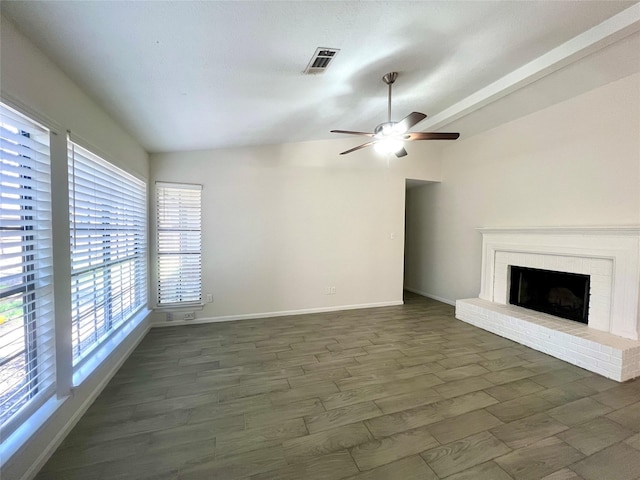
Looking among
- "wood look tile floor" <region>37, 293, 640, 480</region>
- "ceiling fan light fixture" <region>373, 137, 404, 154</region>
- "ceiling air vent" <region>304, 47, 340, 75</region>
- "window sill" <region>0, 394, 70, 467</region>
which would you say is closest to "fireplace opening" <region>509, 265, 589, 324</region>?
"wood look tile floor" <region>37, 293, 640, 480</region>

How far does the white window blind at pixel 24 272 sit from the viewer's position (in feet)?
4.60

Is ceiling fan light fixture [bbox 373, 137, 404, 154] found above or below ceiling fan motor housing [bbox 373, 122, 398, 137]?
below

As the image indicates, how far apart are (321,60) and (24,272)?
7.85 feet

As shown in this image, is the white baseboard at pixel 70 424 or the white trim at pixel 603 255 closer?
the white baseboard at pixel 70 424

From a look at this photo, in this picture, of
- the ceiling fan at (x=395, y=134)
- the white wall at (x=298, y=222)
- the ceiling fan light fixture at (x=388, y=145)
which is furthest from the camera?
the white wall at (x=298, y=222)

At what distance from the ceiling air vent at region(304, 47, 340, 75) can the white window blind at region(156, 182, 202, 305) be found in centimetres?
255

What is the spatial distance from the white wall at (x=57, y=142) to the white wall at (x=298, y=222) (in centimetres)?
169

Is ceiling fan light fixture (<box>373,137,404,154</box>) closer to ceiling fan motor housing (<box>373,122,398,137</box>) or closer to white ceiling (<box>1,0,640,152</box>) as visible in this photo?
ceiling fan motor housing (<box>373,122,398,137</box>)

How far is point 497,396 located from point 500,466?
0.81 metres

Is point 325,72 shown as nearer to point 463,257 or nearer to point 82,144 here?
point 82,144

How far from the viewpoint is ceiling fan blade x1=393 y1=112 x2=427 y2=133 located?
2.22m

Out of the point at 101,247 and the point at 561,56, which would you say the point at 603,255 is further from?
the point at 101,247

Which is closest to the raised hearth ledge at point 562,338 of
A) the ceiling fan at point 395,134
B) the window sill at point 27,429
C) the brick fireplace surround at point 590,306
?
the brick fireplace surround at point 590,306

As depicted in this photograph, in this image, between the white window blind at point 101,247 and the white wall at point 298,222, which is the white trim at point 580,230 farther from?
the white window blind at point 101,247
